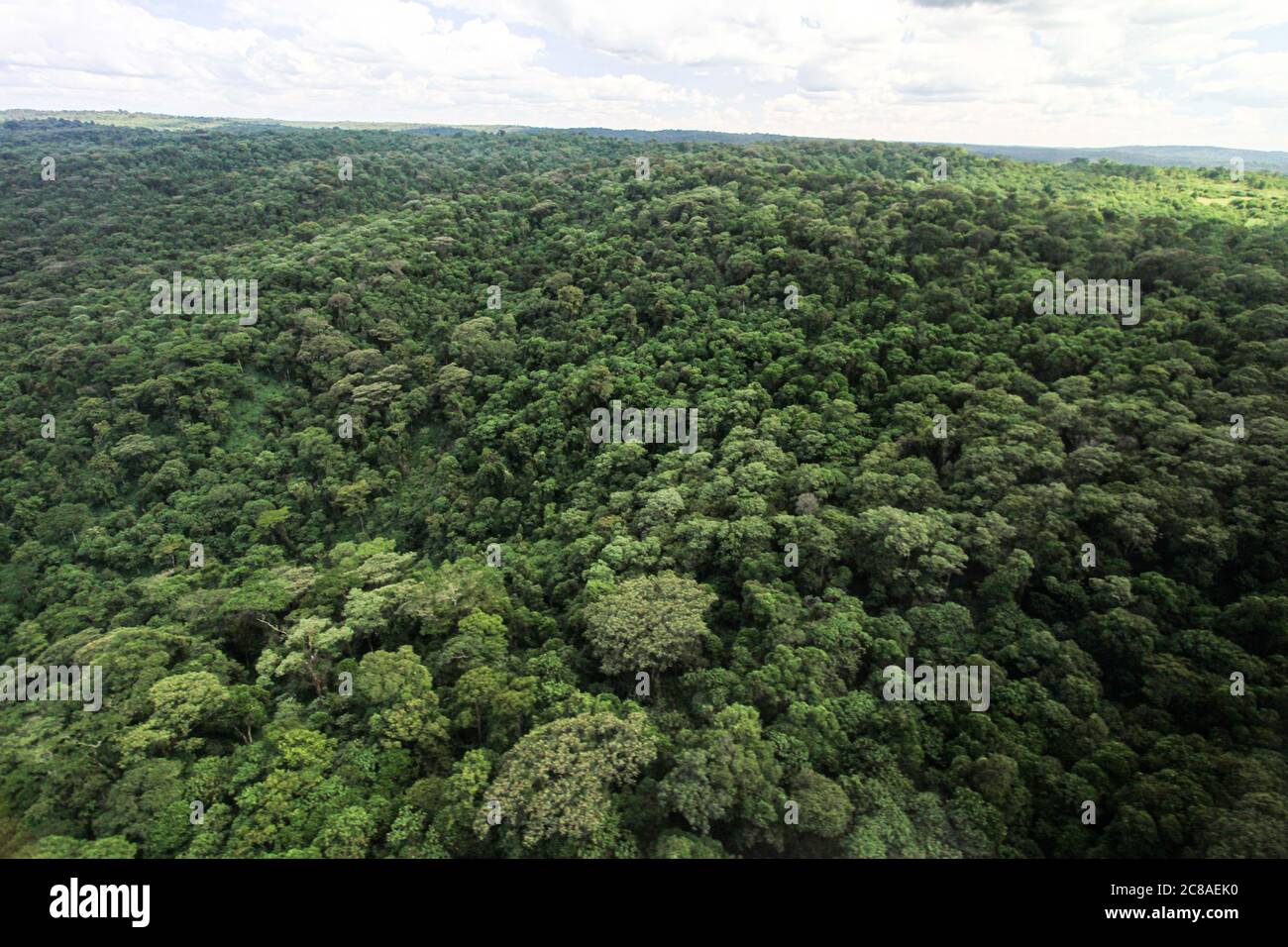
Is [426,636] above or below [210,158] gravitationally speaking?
below

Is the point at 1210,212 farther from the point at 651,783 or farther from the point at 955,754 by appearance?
the point at 651,783

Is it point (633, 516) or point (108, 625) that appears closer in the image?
point (108, 625)

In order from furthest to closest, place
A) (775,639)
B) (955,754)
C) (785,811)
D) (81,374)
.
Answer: (81,374), (775,639), (955,754), (785,811)

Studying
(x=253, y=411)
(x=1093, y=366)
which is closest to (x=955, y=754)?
(x=1093, y=366)

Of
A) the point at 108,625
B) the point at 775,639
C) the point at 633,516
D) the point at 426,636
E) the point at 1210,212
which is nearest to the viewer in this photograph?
the point at 775,639

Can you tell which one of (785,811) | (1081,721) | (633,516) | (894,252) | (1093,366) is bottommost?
(785,811)

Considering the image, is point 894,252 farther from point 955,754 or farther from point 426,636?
point 426,636
